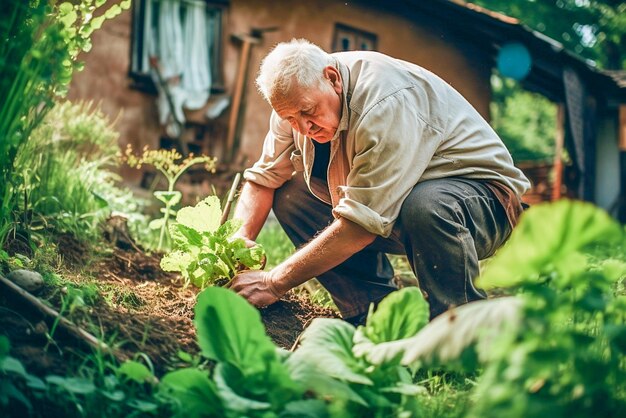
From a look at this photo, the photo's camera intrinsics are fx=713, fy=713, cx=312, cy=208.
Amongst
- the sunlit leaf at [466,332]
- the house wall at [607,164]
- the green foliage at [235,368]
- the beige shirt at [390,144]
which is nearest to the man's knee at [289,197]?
the beige shirt at [390,144]

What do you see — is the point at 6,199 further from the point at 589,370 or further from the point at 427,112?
the point at 589,370

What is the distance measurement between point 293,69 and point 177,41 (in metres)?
6.82

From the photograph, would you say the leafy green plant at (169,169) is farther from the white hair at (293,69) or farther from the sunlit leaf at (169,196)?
the white hair at (293,69)

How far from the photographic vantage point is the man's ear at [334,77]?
280 cm

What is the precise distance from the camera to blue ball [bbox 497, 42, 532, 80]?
10.5 meters

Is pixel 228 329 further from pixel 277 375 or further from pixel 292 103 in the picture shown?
pixel 292 103

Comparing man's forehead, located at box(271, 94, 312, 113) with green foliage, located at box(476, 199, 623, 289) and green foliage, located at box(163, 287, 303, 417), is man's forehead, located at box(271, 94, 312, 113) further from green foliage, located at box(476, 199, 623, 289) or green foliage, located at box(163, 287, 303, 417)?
green foliage, located at box(476, 199, 623, 289)

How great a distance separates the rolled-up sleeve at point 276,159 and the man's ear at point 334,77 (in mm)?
505

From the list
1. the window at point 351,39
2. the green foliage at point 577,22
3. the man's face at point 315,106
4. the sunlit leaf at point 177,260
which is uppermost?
the green foliage at point 577,22

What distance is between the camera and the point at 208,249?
9.95 feet

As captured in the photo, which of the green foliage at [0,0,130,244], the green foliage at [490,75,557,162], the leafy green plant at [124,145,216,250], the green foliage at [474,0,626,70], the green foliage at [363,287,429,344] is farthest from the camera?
the green foliage at [490,75,557,162]

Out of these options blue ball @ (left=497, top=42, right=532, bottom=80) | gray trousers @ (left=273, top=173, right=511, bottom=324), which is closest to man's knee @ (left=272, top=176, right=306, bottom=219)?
gray trousers @ (left=273, top=173, right=511, bottom=324)

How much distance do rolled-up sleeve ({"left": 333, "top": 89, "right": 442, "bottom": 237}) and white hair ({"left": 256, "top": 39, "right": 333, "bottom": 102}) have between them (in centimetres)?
26

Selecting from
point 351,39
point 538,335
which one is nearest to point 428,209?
point 538,335
